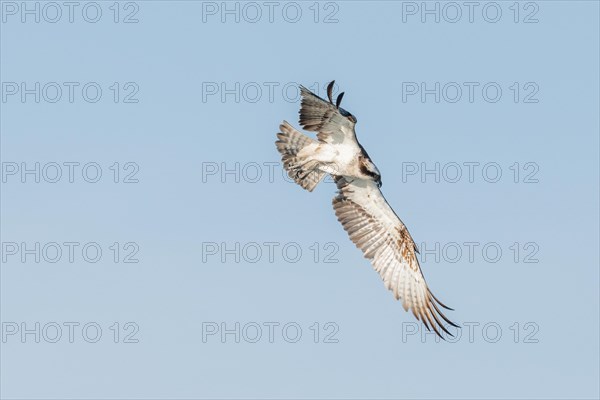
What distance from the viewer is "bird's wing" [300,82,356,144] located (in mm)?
16547

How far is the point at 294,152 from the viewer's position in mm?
18016

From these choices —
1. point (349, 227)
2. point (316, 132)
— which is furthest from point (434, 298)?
point (316, 132)

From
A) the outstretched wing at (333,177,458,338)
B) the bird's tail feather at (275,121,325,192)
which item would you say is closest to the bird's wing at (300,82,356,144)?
the bird's tail feather at (275,121,325,192)

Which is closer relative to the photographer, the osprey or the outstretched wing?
the osprey

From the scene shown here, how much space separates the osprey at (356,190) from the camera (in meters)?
17.0

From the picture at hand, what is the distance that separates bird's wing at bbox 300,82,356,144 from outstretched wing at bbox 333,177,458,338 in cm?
165

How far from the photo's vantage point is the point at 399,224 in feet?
62.2

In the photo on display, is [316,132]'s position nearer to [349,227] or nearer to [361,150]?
[361,150]

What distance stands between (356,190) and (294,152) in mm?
1541

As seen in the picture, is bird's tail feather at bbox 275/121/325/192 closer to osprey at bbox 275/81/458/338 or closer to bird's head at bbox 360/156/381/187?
osprey at bbox 275/81/458/338

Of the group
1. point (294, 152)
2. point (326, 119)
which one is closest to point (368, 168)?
point (326, 119)

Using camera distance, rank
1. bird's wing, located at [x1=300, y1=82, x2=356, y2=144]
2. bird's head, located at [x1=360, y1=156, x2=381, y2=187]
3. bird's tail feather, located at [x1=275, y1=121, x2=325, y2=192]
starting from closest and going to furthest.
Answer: bird's wing, located at [x1=300, y1=82, x2=356, y2=144], bird's head, located at [x1=360, y1=156, x2=381, y2=187], bird's tail feather, located at [x1=275, y1=121, x2=325, y2=192]

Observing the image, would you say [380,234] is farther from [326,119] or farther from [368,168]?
[326,119]

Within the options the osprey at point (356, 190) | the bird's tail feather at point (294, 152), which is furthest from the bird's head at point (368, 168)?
the bird's tail feather at point (294, 152)
